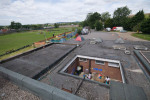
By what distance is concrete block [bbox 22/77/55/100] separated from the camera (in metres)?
4.46

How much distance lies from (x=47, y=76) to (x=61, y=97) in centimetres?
528

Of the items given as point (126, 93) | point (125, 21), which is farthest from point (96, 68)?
point (125, 21)

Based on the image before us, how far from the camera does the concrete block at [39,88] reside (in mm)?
4461

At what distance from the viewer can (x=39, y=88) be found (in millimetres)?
4715

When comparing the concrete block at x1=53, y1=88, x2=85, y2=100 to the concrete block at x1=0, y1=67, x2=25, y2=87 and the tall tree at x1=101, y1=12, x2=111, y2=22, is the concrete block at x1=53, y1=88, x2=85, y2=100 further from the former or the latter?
the tall tree at x1=101, y1=12, x2=111, y2=22

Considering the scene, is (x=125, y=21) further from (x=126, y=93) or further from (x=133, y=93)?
(x=126, y=93)

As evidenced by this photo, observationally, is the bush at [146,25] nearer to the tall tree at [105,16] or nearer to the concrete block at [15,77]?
the concrete block at [15,77]

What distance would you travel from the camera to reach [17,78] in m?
5.61

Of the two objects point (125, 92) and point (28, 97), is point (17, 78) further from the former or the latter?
point (125, 92)

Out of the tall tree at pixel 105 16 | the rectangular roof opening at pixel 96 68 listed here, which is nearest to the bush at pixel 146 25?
the rectangular roof opening at pixel 96 68

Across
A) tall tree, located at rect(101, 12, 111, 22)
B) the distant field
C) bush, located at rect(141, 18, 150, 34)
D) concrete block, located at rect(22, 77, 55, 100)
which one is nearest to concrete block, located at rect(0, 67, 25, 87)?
concrete block, located at rect(22, 77, 55, 100)

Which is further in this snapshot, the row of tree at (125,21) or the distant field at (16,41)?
the row of tree at (125,21)

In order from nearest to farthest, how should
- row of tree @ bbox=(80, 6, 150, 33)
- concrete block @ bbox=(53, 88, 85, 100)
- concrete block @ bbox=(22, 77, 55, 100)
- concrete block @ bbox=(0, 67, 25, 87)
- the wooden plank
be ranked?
1. concrete block @ bbox=(53, 88, 85, 100)
2. the wooden plank
3. concrete block @ bbox=(22, 77, 55, 100)
4. concrete block @ bbox=(0, 67, 25, 87)
5. row of tree @ bbox=(80, 6, 150, 33)

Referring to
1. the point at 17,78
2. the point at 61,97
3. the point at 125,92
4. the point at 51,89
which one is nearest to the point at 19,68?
the point at 17,78
